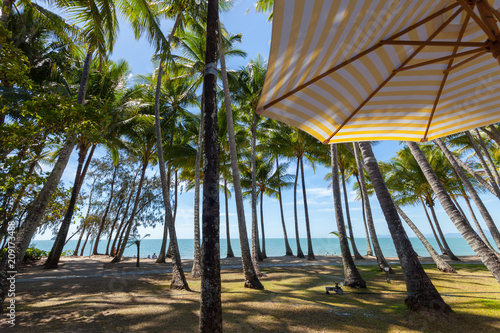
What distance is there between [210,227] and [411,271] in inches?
166

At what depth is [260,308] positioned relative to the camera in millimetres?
4840

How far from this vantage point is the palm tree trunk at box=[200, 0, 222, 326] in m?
2.86

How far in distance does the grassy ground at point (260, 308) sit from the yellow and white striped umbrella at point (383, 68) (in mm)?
3372

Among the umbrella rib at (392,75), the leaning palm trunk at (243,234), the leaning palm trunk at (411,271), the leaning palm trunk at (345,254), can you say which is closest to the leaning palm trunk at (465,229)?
the leaning palm trunk at (411,271)

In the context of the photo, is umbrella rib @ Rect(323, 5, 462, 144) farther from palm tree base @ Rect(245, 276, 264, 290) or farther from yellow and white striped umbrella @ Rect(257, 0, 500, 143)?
palm tree base @ Rect(245, 276, 264, 290)

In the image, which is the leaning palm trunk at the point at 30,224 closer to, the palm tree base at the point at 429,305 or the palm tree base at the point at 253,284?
the palm tree base at the point at 253,284

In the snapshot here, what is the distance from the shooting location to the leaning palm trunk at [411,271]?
4.18 m

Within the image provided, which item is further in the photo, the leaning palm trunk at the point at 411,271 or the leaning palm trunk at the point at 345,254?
the leaning palm trunk at the point at 345,254

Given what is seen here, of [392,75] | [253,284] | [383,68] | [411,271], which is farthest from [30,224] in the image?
[411,271]

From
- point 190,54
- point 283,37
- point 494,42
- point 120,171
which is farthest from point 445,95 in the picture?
point 120,171

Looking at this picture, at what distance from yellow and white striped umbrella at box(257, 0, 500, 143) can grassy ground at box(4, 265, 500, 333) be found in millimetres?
3372

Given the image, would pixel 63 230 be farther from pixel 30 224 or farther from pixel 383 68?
pixel 383 68

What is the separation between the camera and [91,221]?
23.8 meters

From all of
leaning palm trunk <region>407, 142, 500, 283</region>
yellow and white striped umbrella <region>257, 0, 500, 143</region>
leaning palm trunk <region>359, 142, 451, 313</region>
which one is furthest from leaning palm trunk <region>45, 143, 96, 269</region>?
leaning palm trunk <region>407, 142, 500, 283</region>
